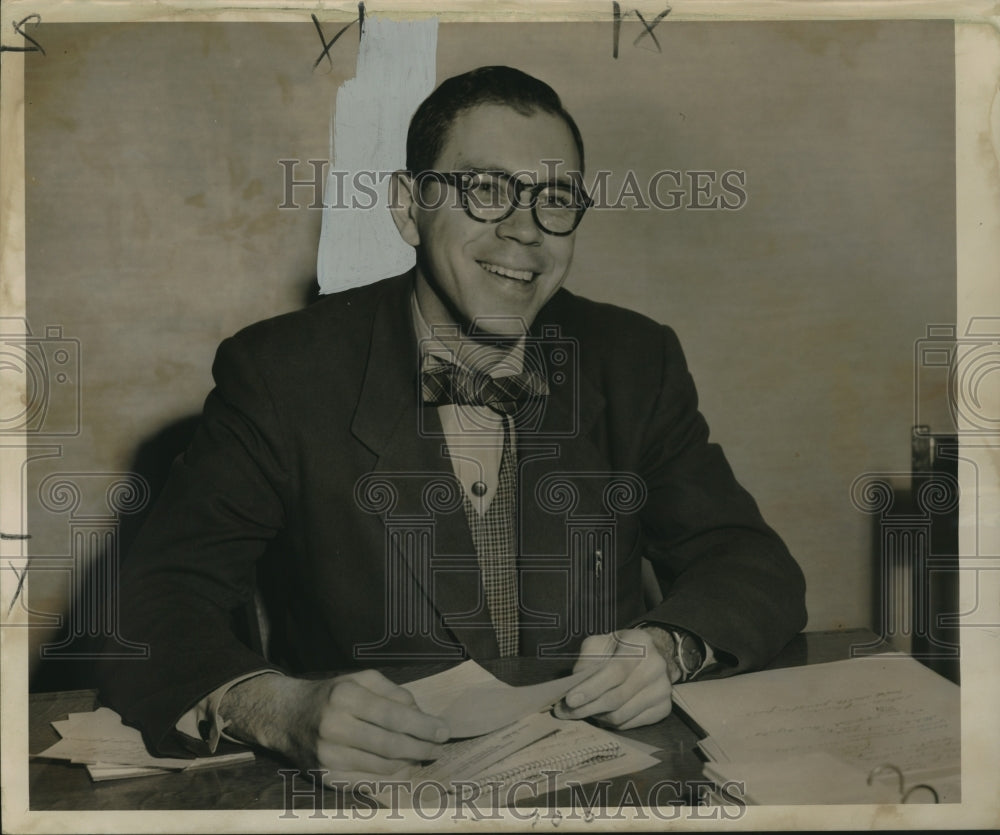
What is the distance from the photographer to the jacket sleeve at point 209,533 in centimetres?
181

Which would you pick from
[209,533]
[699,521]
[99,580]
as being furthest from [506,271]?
[99,580]

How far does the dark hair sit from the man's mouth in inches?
8.6

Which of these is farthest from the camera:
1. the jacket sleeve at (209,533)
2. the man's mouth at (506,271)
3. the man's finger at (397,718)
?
the man's mouth at (506,271)

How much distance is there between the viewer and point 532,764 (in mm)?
1664

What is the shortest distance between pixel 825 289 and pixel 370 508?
1013 mm

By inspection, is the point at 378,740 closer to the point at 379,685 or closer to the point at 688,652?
the point at 379,685

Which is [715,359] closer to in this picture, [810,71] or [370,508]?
[810,71]

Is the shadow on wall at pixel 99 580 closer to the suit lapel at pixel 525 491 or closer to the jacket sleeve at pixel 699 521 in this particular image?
the suit lapel at pixel 525 491

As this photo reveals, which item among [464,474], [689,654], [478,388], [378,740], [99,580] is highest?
[478,388]

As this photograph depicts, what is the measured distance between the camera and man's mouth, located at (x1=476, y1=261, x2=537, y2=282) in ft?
6.27

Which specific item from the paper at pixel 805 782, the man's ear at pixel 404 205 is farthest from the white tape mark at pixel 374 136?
the paper at pixel 805 782

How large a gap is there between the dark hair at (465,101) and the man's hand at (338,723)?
3.20 feet

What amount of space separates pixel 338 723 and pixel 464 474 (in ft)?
1.72

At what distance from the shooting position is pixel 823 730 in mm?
1772
